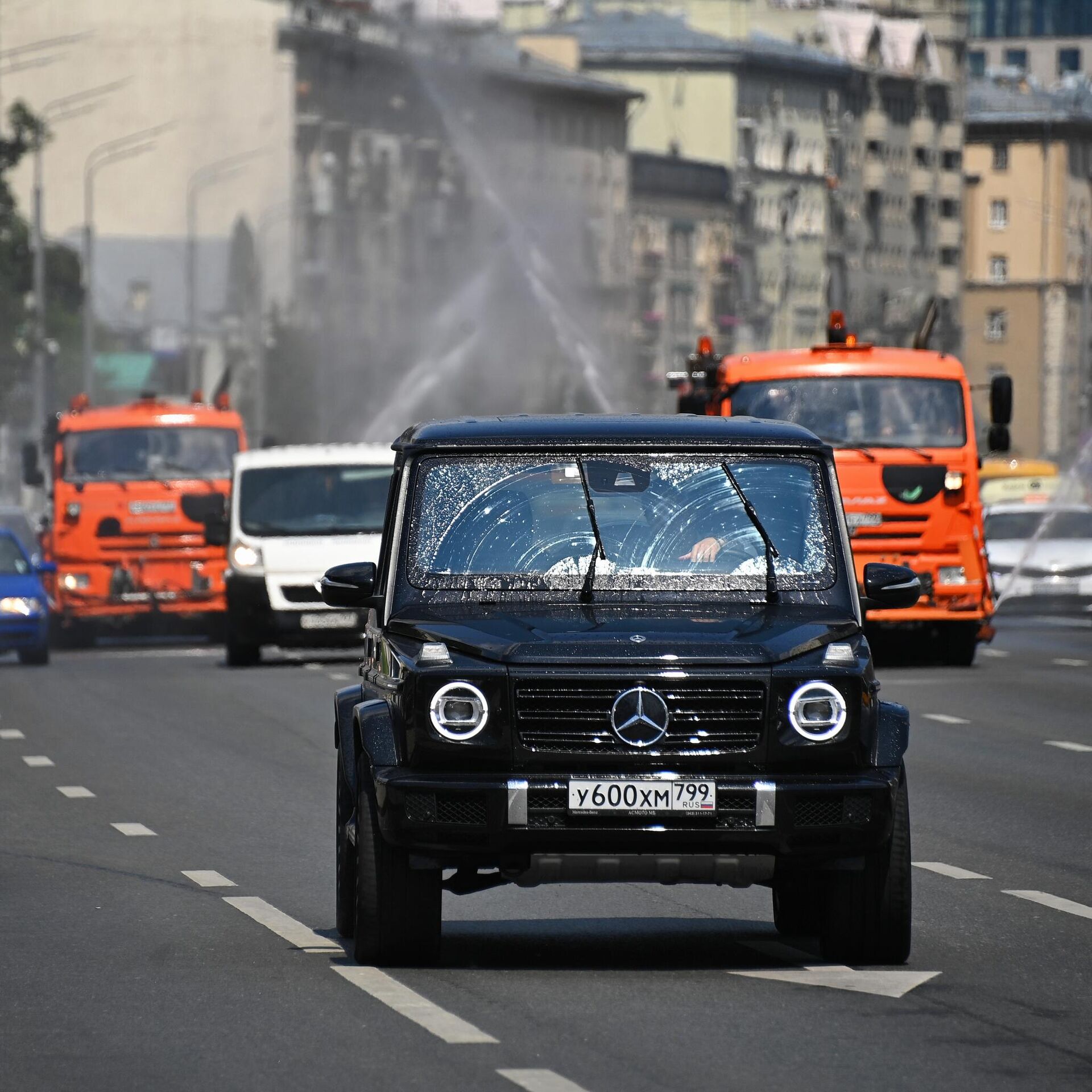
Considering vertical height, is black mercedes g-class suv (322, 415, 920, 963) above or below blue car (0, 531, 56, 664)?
above

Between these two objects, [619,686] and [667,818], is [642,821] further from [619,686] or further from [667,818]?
[619,686]

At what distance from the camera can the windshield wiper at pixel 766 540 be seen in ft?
35.4

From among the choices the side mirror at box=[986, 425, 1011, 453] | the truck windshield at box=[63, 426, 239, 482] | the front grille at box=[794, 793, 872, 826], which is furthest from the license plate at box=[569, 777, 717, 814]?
the truck windshield at box=[63, 426, 239, 482]

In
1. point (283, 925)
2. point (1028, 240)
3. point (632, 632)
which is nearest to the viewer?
point (632, 632)

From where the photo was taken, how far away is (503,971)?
10648 millimetres

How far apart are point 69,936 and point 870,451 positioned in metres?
17.7

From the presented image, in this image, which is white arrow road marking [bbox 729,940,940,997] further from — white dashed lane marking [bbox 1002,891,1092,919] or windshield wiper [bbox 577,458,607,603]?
white dashed lane marking [bbox 1002,891,1092,919]

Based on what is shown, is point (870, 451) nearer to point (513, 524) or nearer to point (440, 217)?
point (513, 524)

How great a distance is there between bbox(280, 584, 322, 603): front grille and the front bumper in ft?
66.9

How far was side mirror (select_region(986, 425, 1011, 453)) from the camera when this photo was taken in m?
28.0

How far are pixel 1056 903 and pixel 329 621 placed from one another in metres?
18.4

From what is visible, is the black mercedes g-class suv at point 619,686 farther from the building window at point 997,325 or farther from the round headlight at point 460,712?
the building window at point 997,325

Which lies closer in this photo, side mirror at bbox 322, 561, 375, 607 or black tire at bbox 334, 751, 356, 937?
black tire at bbox 334, 751, 356, 937

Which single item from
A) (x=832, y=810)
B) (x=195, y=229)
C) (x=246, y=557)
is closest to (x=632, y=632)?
(x=832, y=810)
